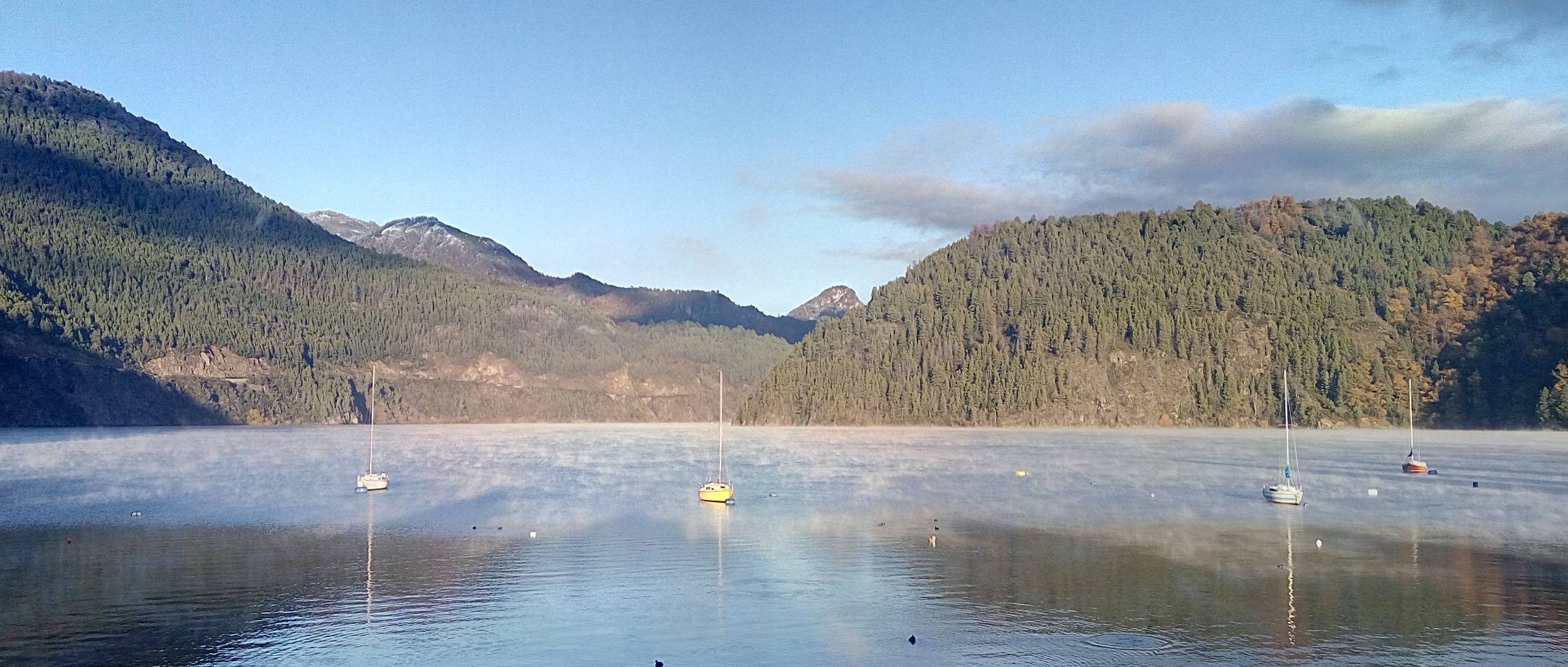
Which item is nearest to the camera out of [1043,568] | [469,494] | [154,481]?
[1043,568]

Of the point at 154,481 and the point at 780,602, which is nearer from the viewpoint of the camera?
the point at 780,602

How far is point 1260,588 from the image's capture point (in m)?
47.9

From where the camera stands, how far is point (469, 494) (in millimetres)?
93688

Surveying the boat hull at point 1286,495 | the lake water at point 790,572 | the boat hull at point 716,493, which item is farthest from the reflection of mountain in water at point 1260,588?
the boat hull at point 716,493

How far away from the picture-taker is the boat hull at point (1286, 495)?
8056cm

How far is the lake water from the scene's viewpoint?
3788cm

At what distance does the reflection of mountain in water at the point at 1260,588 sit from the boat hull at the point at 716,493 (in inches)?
933

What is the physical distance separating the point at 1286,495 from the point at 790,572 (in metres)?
45.1

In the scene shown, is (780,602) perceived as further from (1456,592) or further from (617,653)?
(1456,592)

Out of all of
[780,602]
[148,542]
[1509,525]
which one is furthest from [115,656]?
[1509,525]

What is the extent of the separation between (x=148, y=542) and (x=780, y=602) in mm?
36774

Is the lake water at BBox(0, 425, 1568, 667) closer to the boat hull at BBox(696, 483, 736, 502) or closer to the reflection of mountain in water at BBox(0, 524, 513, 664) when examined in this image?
the reflection of mountain in water at BBox(0, 524, 513, 664)

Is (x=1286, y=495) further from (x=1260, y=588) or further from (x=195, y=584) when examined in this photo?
(x=195, y=584)

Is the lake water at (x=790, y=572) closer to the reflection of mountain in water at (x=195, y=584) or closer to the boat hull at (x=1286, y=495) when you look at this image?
the reflection of mountain in water at (x=195, y=584)
